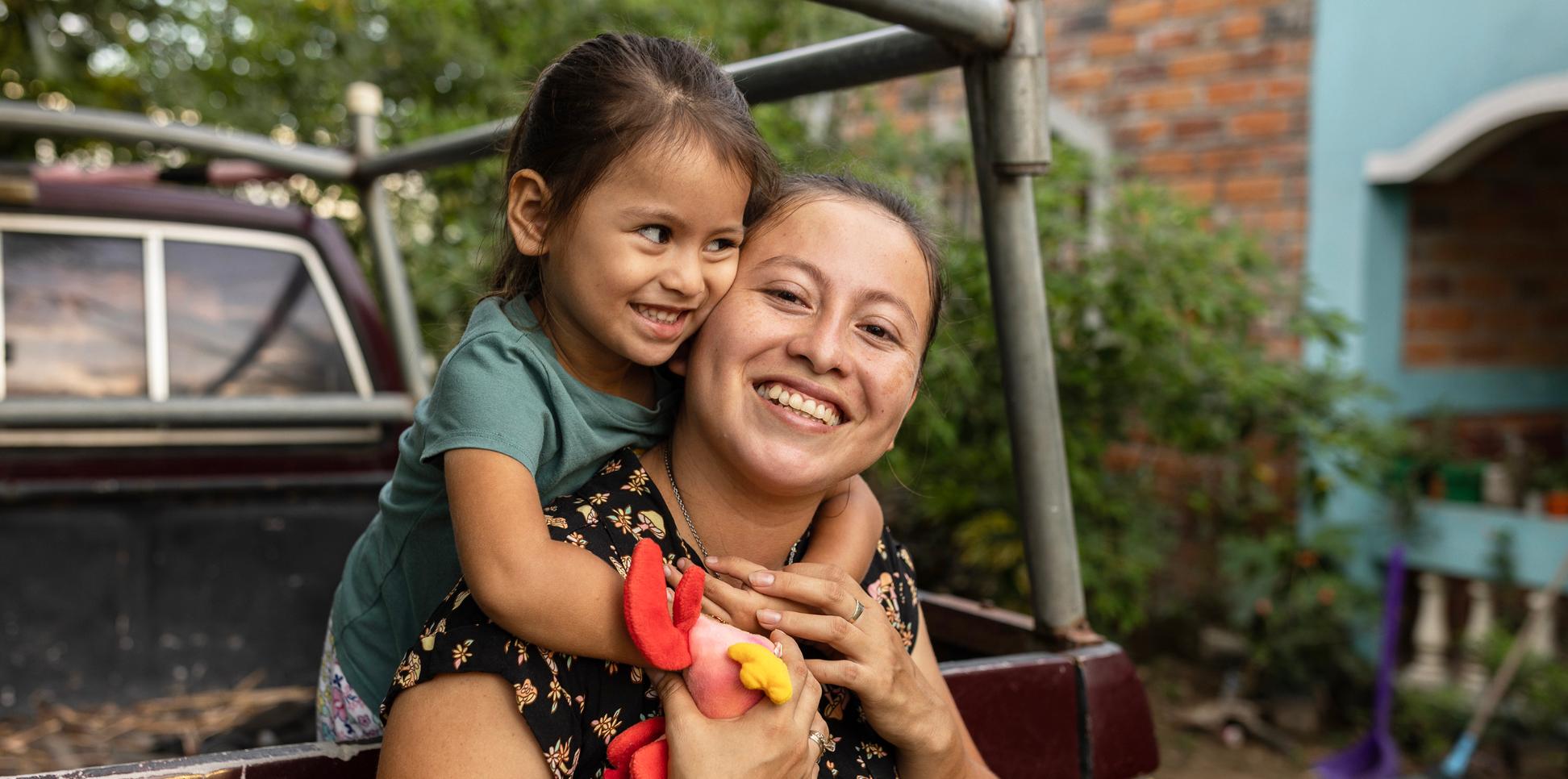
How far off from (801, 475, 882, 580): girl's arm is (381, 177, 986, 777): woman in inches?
1.3

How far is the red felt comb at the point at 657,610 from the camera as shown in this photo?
45.6 inches

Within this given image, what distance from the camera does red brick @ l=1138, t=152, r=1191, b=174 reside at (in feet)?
18.9

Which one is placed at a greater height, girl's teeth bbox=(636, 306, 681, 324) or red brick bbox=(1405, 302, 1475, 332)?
red brick bbox=(1405, 302, 1475, 332)

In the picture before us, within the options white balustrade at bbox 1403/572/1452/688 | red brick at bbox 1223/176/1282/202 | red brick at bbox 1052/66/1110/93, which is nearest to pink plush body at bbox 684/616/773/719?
white balustrade at bbox 1403/572/1452/688

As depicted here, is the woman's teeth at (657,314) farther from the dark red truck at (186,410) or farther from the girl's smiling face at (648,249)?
the dark red truck at (186,410)

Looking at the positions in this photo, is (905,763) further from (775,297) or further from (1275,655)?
(1275,655)

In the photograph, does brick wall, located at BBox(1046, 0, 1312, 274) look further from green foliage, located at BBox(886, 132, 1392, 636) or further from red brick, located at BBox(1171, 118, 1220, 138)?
green foliage, located at BBox(886, 132, 1392, 636)

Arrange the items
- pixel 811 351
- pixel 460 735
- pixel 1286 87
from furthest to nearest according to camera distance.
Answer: pixel 1286 87 → pixel 811 351 → pixel 460 735

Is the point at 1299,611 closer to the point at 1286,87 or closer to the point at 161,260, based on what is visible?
the point at 1286,87

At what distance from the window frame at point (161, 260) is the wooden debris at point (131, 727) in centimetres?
78

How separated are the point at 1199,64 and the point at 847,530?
4804 mm

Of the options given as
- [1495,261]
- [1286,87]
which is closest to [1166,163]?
[1286,87]

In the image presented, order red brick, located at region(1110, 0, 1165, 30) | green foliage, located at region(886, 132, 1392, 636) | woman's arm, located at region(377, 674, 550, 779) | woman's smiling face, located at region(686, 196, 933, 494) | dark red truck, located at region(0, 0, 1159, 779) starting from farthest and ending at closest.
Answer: red brick, located at region(1110, 0, 1165, 30) → green foliage, located at region(886, 132, 1392, 636) → dark red truck, located at region(0, 0, 1159, 779) → woman's smiling face, located at region(686, 196, 933, 494) → woman's arm, located at region(377, 674, 550, 779)

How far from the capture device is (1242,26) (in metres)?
5.49
